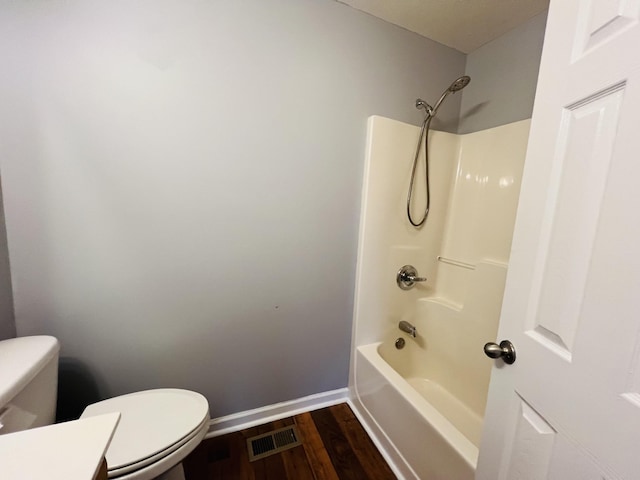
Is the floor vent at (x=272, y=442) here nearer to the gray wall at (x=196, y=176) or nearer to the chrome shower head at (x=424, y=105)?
the gray wall at (x=196, y=176)

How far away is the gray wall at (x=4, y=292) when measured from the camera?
0.95m

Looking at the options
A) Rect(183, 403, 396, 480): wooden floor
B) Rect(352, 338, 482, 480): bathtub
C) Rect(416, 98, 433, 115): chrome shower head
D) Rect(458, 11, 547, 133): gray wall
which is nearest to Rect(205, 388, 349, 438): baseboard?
Rect(183, 403, 396, 480): wooden floor

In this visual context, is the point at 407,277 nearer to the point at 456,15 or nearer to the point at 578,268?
the point at 578,268

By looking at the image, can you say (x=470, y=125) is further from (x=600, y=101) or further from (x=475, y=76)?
(x=600, y=101)

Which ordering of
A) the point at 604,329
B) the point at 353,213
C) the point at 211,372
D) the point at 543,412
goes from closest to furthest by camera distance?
1. the point at 604,329
2. the point at 543,412
3. the point at 211,372
4. the point at 353,213

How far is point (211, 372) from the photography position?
4.34 ft

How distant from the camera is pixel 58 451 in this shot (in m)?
0.46

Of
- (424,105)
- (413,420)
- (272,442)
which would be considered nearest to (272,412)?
(272,442)

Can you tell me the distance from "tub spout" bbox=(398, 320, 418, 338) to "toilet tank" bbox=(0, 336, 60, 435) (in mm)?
1702

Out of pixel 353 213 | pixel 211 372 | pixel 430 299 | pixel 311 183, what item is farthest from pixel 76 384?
pixel 430 299

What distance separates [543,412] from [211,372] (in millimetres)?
1364

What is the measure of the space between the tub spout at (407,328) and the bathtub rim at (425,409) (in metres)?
0.22

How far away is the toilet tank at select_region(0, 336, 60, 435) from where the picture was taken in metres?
0.72

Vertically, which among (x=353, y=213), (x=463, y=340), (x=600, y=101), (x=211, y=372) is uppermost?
(x=600, y=101)
